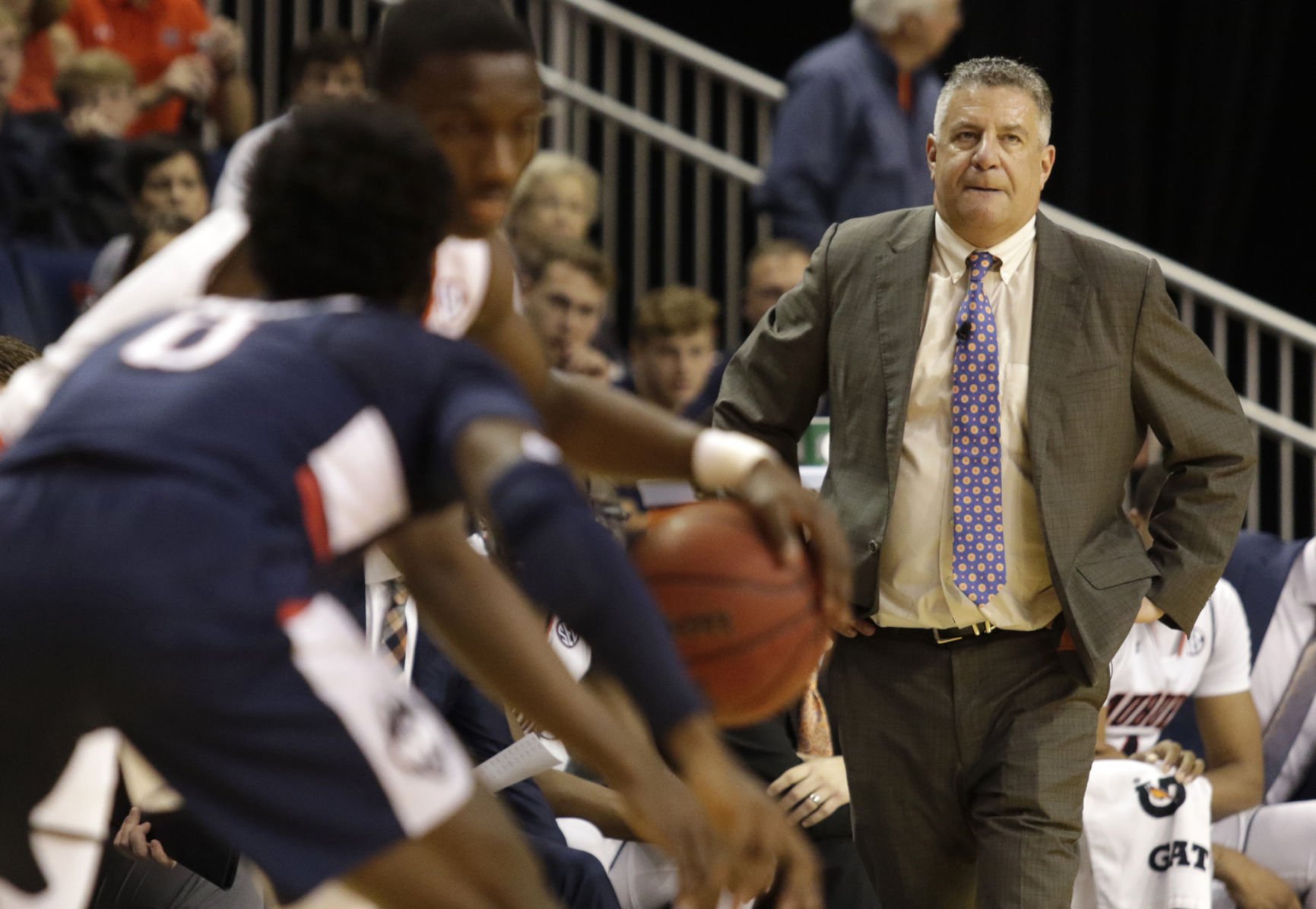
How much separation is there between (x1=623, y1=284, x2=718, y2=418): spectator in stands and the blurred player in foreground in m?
4.20

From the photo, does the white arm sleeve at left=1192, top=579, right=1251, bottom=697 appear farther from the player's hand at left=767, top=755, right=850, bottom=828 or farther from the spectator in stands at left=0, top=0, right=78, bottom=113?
the spectator in stands at left=0, top=0, right=78, bottom=113

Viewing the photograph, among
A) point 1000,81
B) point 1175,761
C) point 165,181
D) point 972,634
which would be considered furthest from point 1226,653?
point 165,181

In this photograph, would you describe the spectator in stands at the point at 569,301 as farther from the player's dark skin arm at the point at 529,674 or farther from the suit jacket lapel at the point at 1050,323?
the player's dark skin arm at the point at 529,674

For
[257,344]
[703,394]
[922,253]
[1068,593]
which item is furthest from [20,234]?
[257,344]

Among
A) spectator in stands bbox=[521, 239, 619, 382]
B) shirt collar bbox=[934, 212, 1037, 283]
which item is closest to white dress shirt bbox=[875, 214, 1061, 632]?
shirt collar bbox=[934, 212, 1037, 283]

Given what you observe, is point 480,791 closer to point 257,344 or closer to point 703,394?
point 257,344

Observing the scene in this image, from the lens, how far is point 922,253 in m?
3.90

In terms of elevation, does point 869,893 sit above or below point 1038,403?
below

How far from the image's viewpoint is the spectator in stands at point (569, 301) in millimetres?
6281

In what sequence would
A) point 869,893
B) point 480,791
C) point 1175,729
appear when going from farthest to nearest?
point 1175,729 → point 869,893 → point 480,791

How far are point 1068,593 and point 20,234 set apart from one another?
448cm

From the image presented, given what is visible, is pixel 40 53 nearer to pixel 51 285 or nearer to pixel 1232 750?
pixel 51 285

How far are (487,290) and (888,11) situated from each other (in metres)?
4.13

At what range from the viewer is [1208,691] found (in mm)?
5117
